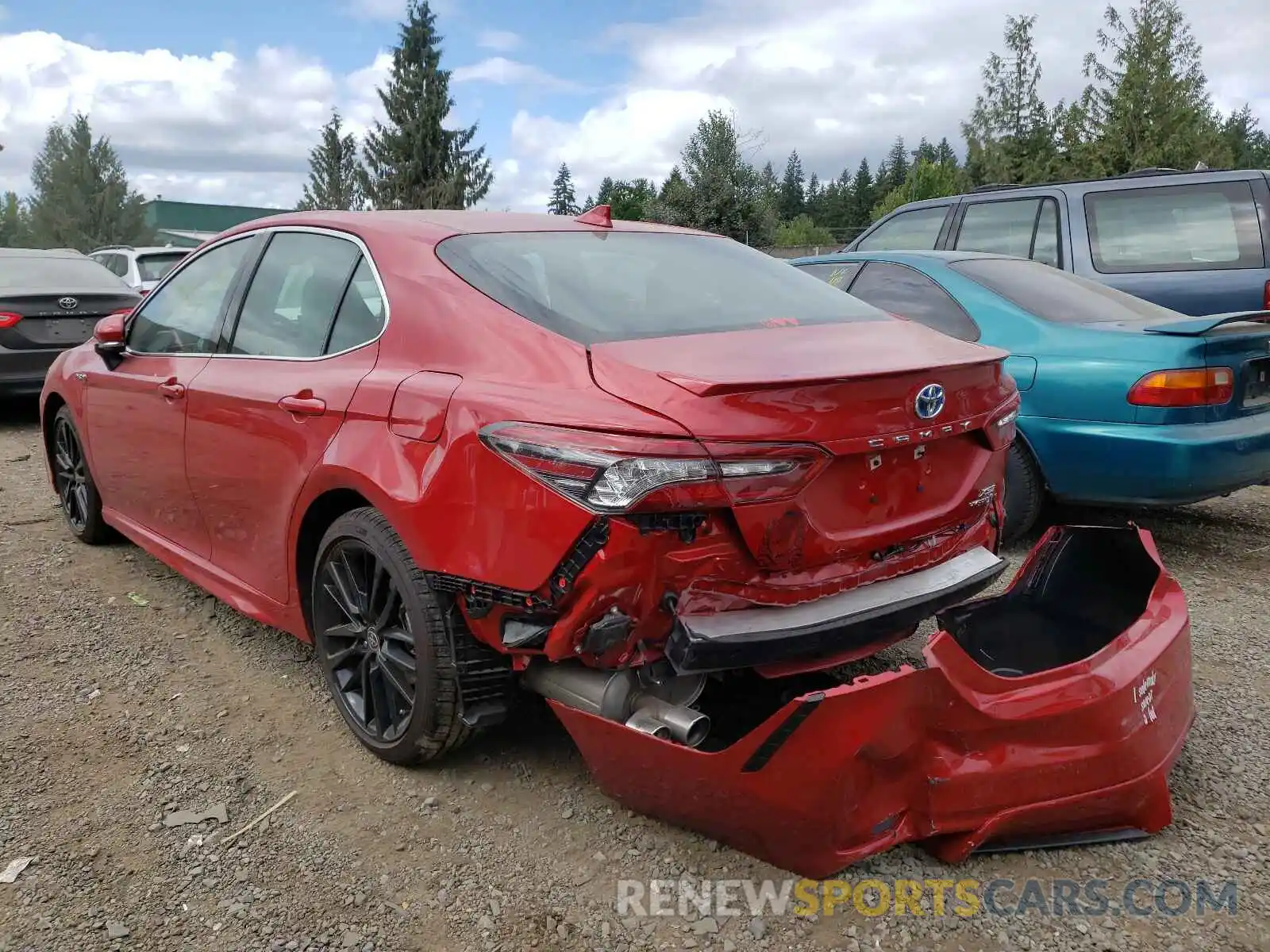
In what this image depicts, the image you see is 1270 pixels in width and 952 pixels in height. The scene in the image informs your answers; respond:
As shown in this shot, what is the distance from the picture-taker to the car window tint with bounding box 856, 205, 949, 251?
7.24 metres

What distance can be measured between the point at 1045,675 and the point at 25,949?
2357mm

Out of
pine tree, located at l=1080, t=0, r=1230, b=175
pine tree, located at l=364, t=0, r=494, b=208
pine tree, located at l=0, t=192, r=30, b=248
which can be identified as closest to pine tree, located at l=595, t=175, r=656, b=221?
pine tree, located at l=364, t=0, r=494, b=208

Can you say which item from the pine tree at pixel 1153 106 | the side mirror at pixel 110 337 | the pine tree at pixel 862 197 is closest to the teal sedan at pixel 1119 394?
the side mirror at pixel 110 337

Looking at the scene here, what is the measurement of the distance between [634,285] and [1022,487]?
2414 millimetres

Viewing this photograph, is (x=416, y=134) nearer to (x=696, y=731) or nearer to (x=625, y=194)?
(x=625, y=194)

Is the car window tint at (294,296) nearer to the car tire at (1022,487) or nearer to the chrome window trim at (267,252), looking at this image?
the chrome window trim at (267,252)

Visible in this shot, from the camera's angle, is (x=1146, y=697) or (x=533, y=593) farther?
(x=1146, y=697)

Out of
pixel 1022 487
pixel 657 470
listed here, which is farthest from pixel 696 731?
pixel 1022 487

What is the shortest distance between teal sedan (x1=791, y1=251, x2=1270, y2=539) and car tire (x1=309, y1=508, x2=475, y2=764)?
261cm

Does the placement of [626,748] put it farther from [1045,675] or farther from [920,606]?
[1045,675]

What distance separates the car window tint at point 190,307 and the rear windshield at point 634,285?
1.27m

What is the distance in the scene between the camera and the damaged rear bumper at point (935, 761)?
6.76ft

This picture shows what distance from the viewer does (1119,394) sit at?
13.6 ft

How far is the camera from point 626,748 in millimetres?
2258
